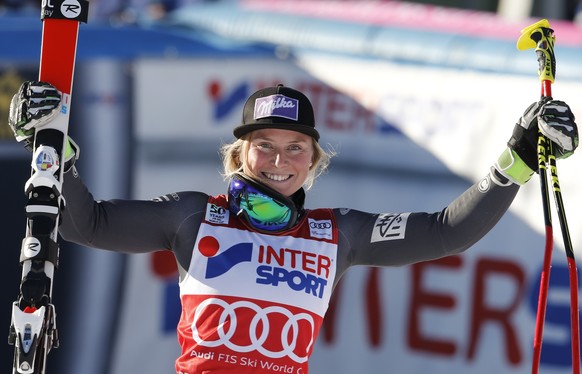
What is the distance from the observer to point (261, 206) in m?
3.39

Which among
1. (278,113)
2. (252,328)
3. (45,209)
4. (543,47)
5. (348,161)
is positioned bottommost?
(252,328)

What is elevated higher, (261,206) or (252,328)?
(261,206)

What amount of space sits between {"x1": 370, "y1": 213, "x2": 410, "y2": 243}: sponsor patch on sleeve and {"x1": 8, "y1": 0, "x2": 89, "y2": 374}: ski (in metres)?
0.91

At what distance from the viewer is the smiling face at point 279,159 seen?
3428 millimetres

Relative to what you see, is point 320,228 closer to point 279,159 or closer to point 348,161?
point 279,159

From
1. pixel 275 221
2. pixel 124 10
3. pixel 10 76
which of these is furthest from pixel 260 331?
pixel 124 10

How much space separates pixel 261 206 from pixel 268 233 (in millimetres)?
102

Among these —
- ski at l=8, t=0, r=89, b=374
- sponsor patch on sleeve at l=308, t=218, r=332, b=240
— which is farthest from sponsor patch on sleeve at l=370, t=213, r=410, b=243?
ski at l=8, t=0, r=89, b=374

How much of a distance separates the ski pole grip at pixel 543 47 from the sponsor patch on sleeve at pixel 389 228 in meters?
0.55

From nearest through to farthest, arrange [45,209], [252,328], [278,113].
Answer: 1. [45,209]
2. [252,328]
3. [278,113]

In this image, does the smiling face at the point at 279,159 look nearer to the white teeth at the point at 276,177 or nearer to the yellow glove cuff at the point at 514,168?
the white teeth at the point at 276,177

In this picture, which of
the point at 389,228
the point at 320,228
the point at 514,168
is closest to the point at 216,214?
the point at 320,228

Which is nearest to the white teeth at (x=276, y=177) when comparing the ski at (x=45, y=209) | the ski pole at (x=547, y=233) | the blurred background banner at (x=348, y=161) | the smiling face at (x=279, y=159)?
the smiling face at (x=279, y=159)

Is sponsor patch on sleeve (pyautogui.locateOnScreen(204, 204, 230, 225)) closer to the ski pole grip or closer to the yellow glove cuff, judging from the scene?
the yellow glove cuff
